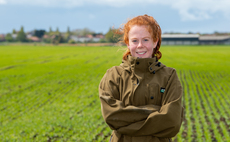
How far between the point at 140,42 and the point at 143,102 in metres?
0.60

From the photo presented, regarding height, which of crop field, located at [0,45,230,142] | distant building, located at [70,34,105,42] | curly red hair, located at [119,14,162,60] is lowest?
distant building, located at [70,34,105,42]

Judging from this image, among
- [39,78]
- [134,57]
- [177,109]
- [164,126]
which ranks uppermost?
[134,57]

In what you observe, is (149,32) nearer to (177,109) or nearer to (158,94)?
(158,94)

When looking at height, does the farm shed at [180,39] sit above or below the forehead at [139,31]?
below

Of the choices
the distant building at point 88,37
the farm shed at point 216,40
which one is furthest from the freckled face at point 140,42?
the distant building at point 88,37

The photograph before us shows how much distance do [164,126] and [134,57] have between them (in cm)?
73

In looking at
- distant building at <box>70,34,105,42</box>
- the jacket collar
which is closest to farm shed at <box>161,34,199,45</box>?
distant building at <box>70,34,105,42</box>

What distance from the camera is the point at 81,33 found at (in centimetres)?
14400

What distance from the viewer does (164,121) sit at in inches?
88.2

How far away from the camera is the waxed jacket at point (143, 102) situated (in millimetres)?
2252

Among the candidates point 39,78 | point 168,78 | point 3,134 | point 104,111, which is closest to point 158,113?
point 168,78

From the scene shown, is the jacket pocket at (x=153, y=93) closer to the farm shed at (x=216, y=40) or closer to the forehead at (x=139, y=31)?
the forehead at (x=139, y=31)

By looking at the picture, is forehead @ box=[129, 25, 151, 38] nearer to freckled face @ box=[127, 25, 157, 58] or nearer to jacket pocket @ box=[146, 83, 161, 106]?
freckled face @ box=[127, 25, 157, 58]

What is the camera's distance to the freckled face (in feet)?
7.56
